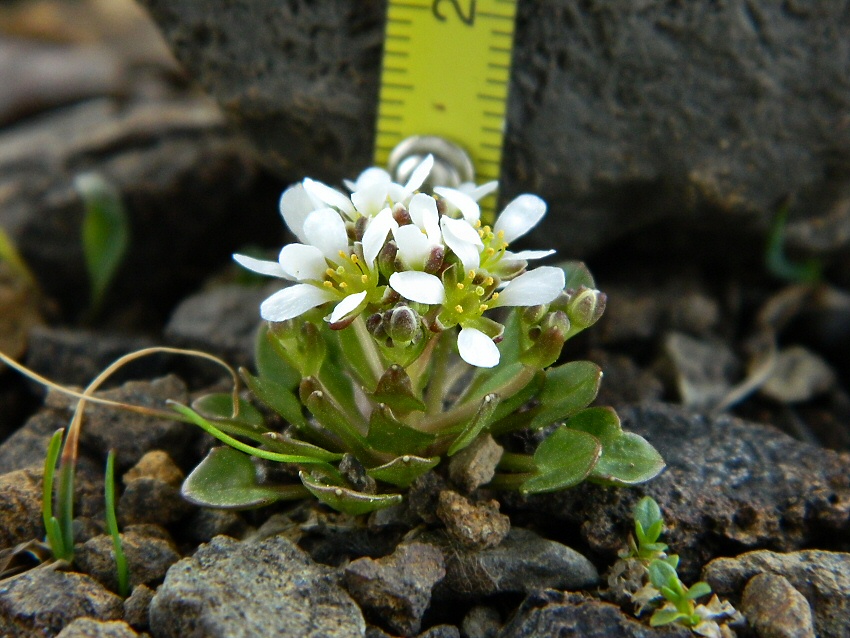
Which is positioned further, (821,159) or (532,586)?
(821,159)

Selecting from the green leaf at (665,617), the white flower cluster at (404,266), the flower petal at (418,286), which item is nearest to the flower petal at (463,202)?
the white flower cluster at (404,266)

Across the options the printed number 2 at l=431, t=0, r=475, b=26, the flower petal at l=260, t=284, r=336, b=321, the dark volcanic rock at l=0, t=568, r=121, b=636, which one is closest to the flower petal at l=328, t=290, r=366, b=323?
the flower petal at l=260, t=284, r=336, b=321

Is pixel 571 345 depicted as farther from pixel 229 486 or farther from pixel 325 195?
pixel 229 486

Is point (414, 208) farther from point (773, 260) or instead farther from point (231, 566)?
point (773, 260)

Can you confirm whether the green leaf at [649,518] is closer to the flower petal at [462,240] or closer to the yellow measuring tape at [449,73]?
the flower petal at [462,240]

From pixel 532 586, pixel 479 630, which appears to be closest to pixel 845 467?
pixel 532 586
